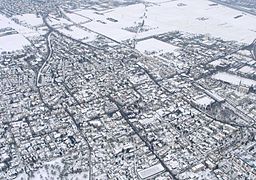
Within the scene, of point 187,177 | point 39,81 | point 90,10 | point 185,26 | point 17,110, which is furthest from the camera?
point 90,10

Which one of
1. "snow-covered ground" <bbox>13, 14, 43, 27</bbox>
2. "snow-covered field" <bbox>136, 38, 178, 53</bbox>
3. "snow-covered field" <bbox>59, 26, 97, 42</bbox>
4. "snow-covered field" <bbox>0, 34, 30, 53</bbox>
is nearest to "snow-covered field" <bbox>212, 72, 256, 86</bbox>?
"snow-covered field" <bbox>136, 38, 178, 53</bbox>

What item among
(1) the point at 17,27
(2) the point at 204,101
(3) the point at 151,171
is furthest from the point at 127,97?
(1) the point at 17,27

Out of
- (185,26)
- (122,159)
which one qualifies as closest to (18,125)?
(122,159)

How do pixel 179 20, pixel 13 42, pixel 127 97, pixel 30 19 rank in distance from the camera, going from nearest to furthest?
pixel 127 97 < pixel 13 42 < pixel 179 20 < pixel 30 19

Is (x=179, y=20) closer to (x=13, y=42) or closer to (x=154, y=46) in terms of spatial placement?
(x=154, y=46)

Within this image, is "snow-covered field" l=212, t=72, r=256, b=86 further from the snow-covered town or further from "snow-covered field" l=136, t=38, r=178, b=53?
"snow-covered field" l=136, t=38, r=178, b=53

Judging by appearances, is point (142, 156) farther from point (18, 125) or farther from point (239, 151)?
Answer: point (18, 125)
